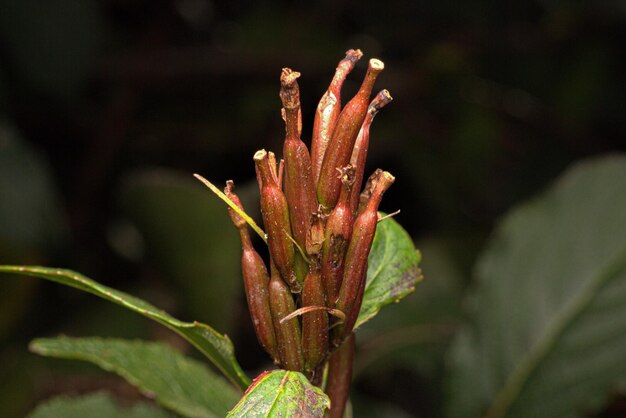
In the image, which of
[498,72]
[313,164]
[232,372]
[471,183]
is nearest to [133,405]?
[232,372]

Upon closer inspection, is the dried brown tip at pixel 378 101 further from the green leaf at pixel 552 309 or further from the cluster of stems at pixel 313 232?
the green leaf at pixel 552 309

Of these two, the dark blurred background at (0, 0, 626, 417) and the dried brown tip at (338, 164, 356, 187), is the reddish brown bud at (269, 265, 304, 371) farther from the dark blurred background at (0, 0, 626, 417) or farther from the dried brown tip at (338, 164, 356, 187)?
the dark blurred background at (0, 0, 626, 417)

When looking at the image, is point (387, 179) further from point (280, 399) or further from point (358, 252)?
point (280, 399)

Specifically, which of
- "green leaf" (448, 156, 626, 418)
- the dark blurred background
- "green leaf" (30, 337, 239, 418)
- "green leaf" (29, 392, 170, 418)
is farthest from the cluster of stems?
the dark blurred background

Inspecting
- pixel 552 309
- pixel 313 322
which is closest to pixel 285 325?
pixel 313 322

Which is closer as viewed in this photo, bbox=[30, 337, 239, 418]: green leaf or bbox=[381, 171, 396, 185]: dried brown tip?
bbox=[381, 171, 396, 185]: dried brown tip
